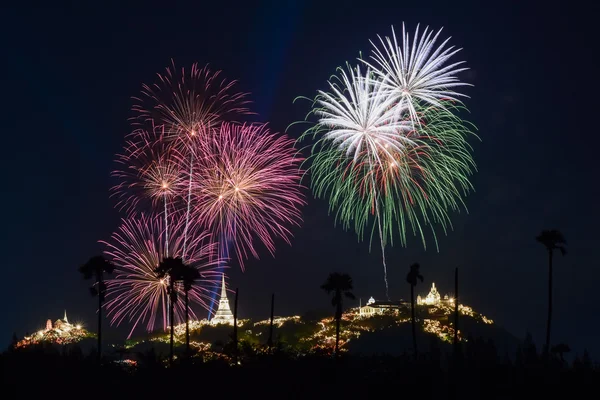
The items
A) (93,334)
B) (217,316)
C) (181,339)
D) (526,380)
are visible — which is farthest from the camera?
(217,316)

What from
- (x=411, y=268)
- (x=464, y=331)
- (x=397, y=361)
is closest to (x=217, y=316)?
(x=464, y=331)

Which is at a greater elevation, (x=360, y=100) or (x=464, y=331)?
(x=360, y=100)

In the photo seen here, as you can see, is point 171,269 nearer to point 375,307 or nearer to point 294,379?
point 294,379

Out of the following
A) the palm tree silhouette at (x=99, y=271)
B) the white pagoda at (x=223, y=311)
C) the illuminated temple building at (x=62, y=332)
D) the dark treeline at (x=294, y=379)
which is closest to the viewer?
the dark treeline at (x=294, y=379)

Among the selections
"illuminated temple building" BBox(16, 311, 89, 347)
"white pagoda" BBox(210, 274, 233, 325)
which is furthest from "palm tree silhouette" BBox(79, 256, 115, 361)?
"white pagoda" BBox(210, 274, 233, 325)

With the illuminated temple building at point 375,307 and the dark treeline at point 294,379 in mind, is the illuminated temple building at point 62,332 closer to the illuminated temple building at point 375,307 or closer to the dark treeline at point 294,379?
the illuminated temple building at point 375,307

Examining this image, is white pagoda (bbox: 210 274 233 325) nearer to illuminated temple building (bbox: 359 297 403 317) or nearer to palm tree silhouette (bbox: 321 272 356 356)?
illuminated temple building (bbox: 359 297 403 317)

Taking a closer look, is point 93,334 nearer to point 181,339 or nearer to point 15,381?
point 181,339

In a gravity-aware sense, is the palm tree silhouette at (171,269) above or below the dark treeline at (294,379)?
above

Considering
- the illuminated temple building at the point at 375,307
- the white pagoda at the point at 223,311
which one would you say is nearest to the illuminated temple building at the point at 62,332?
the white pagoda at the point at 223,311
